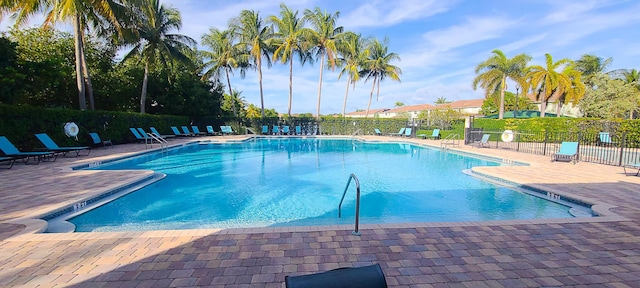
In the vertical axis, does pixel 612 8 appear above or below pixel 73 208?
above

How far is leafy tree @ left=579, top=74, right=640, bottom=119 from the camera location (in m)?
20.9

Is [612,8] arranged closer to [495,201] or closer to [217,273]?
[495,201]

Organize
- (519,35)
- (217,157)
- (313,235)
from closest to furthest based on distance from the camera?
1. (313,235)
2. (217,157)
3. (519,35)

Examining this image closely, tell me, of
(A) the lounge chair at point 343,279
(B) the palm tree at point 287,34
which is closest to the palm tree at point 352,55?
(B) the palm tree at point 287,34

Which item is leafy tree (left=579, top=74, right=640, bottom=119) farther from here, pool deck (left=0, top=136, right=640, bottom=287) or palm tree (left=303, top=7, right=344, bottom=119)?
pool deck (left=0, top=136, right=640, bottom=287)

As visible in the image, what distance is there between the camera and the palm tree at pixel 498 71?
2477cm

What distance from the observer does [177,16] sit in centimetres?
2028

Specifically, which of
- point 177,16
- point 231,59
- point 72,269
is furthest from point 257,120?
point 72,269

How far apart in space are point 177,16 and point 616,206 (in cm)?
2390

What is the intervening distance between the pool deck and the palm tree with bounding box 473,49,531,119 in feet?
81.0

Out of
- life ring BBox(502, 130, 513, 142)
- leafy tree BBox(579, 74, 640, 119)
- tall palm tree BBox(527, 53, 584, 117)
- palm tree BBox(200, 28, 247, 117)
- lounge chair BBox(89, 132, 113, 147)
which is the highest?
palm tree BBox(200, 28, 247, 117)

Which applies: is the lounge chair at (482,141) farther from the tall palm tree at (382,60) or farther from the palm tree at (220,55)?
the palm tree at (220,55)

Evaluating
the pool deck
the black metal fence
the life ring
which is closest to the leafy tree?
the black metal fence

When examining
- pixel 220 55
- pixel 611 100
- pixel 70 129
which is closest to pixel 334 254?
pixel 70 129
